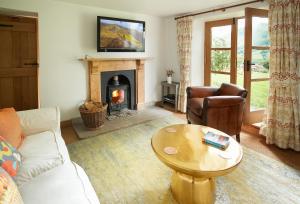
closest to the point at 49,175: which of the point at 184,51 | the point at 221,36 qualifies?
the point at 184,51

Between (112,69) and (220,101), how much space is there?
2260 millimetres

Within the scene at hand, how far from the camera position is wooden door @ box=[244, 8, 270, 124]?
3.12m

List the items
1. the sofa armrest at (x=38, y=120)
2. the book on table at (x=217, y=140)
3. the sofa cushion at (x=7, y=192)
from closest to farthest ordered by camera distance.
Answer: the sofa cushion at (x=7, y=192) → the book on table at (x=217, y=140) → the sofa armrest at (x=38, y=120)

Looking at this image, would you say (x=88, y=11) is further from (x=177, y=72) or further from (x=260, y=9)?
(x=260, y=9)

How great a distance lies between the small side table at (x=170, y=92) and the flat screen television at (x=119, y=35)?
3.36 ft

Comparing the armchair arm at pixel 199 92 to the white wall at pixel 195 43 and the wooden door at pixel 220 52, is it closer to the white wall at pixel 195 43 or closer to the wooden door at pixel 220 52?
the wooden door at pixel 220 52

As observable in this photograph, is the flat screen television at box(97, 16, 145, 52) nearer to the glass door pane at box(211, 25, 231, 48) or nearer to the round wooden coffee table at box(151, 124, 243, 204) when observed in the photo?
the glass door pane at box(211, 25, 231, 48)

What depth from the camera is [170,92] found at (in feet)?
16.9

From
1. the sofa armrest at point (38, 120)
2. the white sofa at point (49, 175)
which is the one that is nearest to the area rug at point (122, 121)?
the sofa armrest at point (38, 120)

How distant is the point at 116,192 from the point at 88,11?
318 centimetres

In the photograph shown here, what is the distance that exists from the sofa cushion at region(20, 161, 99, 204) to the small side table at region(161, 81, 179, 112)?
11.3 ft

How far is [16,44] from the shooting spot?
3.53 m

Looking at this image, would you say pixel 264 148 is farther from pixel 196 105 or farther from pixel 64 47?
pixel 64 47

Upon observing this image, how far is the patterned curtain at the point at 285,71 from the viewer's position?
263cm
